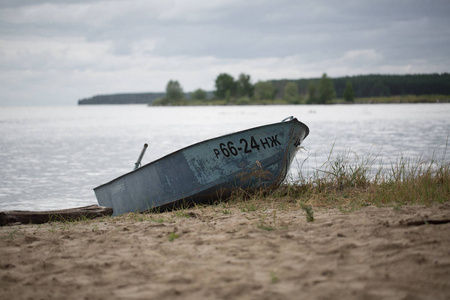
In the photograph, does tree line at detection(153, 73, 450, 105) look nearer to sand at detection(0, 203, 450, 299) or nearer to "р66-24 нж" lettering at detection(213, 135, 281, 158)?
"р66-24 нж" lettering at detection(213, 135, 281, 158)

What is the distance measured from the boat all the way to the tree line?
106451 millimetres

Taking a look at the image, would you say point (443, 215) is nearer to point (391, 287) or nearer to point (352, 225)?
point (352, 225)

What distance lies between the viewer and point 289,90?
161 metres

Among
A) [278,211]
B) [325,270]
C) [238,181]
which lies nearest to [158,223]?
[278,211]

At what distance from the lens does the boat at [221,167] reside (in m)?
7.14

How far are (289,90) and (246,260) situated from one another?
6333 inches

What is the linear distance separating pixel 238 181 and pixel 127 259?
3.81 m

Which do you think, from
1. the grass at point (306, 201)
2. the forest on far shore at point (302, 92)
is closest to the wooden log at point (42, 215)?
the grass at point (306, 201)

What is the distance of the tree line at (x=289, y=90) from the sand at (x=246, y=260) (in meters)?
109

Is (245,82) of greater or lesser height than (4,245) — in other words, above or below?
above

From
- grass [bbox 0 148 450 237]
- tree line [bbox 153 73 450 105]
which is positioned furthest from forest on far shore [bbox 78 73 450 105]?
grass [bbox 0 148 450 237]

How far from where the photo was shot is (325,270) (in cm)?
314

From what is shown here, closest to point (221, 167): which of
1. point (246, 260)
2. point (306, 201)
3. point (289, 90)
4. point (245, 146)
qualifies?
point (245, 146)

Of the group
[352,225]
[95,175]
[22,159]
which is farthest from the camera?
[22,159]
